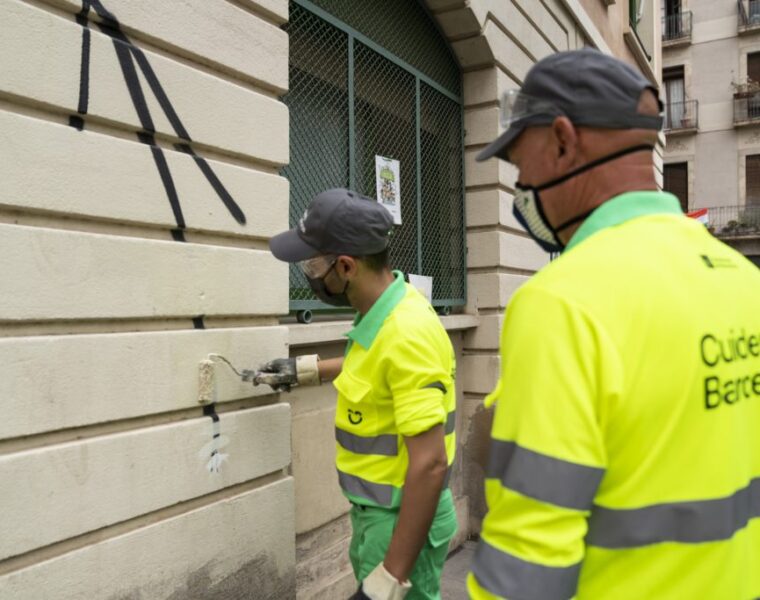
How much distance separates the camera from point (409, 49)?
17.2ft

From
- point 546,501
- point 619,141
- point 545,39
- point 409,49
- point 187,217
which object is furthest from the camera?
point 545,39

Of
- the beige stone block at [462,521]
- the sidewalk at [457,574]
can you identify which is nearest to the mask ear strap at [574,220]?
the sidewalk at [457,574]

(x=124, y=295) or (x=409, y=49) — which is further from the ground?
(x=409, y=49)

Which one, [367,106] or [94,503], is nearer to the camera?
[94,503]

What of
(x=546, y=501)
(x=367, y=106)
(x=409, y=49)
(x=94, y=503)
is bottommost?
(x=94, y=503)

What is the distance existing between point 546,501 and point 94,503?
1.99 metres

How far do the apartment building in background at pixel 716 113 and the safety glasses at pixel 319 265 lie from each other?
80.2 ft

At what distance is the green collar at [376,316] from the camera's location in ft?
7.39

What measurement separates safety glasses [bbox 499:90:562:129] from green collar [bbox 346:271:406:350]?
3.02ft

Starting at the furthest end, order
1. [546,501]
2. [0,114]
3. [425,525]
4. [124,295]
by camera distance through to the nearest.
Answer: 1. [124,295]
2. [0,114]
3. [425,525]
4. [546,501]

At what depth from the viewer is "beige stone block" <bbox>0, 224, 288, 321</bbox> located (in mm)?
2244

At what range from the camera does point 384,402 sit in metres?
2.22

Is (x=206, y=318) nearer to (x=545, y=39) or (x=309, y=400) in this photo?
(x=309, y=400)

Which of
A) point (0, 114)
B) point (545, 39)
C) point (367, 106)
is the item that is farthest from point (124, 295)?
point (545, 39)
